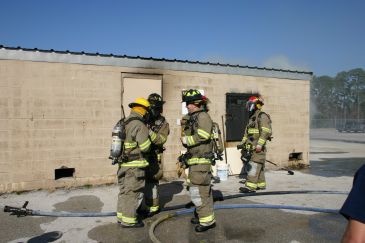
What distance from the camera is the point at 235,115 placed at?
33.8 feet

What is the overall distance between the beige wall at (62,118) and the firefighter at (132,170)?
3042mm

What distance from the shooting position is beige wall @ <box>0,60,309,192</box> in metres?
7.53

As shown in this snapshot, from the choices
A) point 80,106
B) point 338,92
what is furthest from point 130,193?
point 338,92

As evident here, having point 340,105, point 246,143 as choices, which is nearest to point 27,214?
point 246,143

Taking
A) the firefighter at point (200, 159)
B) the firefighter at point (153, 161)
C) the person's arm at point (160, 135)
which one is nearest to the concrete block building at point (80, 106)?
the firefighter at point (153, 161)

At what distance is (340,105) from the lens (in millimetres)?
87188

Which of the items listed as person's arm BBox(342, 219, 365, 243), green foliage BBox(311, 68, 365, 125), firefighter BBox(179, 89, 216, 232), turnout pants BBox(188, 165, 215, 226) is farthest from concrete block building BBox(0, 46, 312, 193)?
green foliage BBox(311, 68, 365, 125)

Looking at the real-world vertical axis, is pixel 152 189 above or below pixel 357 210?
below

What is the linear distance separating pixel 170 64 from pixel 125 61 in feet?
4.15

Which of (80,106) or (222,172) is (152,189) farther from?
(222,172)

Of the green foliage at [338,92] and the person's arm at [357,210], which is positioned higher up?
the green foliage at [338,92]

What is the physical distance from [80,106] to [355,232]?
289 inches

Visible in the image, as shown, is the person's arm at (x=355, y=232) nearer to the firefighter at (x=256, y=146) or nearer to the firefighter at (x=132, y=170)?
the firefighter at (x=132, y=170)

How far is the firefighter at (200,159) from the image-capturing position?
17.2 feet
